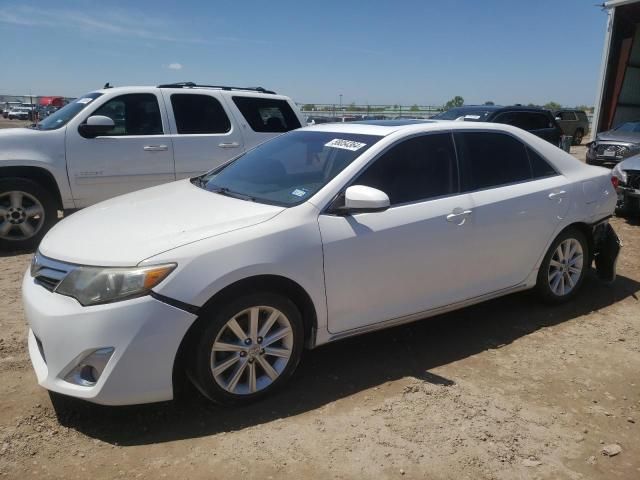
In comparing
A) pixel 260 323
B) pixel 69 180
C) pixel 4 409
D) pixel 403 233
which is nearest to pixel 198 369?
pixel 260 323

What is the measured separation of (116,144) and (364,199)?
453 cm

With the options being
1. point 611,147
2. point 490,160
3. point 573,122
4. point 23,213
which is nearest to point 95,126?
point 23,213

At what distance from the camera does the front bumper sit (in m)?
2.62

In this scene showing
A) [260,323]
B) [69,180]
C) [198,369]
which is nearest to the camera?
[198,369]

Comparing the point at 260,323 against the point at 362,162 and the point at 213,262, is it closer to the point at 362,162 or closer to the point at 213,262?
the point at 213,262

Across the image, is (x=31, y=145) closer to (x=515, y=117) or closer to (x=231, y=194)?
(x=231, y=194)

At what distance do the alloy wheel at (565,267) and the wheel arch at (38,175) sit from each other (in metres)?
5.41

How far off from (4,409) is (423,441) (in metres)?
2.33

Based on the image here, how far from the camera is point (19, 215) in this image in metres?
6.21

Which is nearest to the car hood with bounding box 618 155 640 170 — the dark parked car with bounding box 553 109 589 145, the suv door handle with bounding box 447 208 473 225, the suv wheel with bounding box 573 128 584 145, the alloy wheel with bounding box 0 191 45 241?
the suv door handle with bounding box 447 208 473 225

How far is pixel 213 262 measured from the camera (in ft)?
9.14

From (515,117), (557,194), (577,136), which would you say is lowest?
(577,136)

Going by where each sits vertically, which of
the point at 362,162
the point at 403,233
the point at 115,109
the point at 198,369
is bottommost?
the point at 198,369

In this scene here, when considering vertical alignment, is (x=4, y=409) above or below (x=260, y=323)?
below
